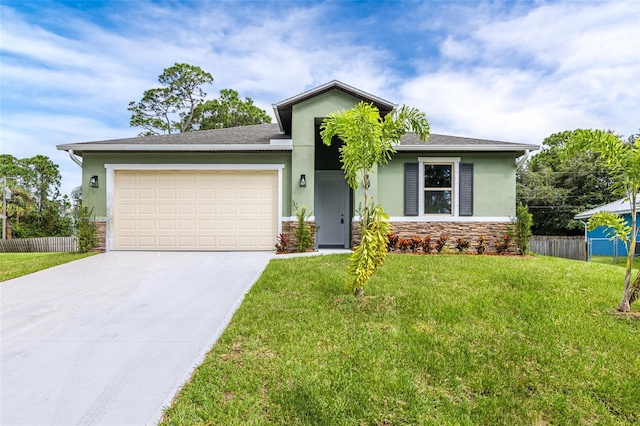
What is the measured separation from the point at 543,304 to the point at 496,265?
267cm

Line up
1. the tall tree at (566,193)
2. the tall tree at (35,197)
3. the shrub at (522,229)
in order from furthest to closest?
the tall tree at (566,193) → the tall tree at (35,197) → the shrub at (522,229)

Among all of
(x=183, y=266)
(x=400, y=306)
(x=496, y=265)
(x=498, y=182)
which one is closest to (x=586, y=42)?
(x=498, y=182)

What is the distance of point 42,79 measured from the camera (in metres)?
12.2

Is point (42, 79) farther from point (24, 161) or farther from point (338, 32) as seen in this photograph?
point (24, 161)

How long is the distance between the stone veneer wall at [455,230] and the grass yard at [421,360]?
4.86 metres

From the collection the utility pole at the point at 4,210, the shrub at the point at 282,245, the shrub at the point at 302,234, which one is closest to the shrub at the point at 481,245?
the shrub at the point at 302,234

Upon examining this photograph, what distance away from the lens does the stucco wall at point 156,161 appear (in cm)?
1000

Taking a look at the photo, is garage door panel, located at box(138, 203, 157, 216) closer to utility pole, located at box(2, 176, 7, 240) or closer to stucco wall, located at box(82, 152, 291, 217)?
stucco wall, located at box(82, 152, 291, 217)

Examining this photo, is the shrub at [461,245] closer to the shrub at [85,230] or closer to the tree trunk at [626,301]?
the tree trunk at [626,301]

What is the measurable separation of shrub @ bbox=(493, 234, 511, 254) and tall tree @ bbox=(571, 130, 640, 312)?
17.8 ft

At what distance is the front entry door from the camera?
11.6m

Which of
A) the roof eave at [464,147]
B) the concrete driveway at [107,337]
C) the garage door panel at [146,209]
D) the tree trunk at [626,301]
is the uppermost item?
the roof eave at [464,147]

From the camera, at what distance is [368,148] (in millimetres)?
4945

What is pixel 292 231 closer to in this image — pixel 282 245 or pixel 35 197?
pixel 282 245
